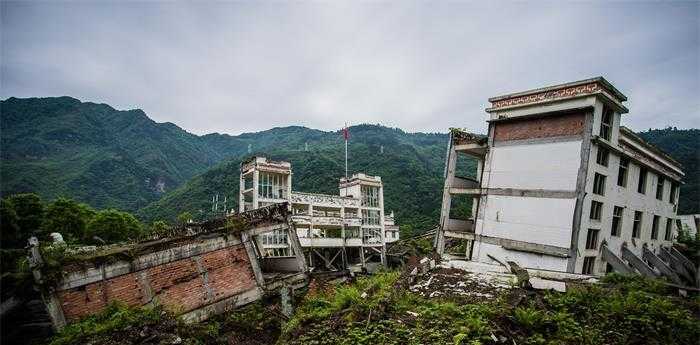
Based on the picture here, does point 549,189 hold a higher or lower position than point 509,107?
lower

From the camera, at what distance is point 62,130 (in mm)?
125000

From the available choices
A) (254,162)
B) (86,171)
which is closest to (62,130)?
(86,171)

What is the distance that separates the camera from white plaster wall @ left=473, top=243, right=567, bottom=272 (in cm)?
1560

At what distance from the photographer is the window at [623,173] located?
18.1 m

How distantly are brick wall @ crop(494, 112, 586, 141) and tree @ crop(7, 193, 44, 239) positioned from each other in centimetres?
4380

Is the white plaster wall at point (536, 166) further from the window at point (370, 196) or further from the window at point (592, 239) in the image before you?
the window at point (370, 196)

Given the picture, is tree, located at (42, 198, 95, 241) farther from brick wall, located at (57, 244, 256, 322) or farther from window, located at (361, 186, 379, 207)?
brick wall, located at (57, 244, 256, 322)

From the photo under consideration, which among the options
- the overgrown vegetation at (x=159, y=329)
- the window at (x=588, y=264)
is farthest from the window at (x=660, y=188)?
the overgrown vegetation at (x=159, y=329)

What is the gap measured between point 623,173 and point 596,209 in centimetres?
371

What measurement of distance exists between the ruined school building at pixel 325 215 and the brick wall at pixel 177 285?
1174 centimetres

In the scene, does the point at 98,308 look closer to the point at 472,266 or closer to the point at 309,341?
the point at 309,341

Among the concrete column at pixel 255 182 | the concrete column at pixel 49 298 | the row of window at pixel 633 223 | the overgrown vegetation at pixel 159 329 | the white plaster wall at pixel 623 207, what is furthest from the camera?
the concrete column at pixel 255 182

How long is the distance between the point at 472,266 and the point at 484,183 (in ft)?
17.5

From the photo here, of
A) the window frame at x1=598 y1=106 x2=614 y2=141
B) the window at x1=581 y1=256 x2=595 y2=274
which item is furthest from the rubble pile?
the window frame at x1=598 y1=106 x2=614 y2=141
